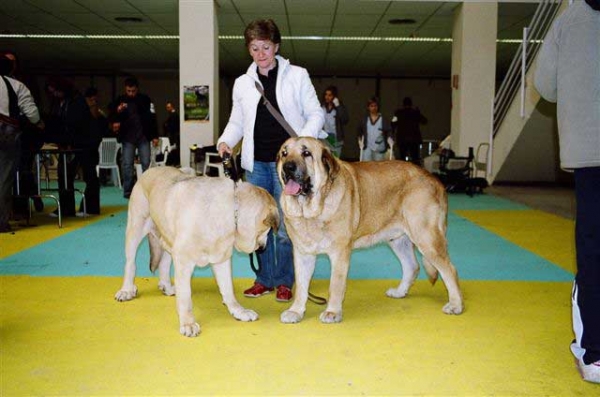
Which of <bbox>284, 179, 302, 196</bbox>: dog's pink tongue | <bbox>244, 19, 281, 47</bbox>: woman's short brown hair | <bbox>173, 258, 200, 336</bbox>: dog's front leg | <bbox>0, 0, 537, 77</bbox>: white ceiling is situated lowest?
<bbox>173, 258, 200, 336</bbox>: dog's front leg

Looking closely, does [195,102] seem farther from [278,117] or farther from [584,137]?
[584,137]

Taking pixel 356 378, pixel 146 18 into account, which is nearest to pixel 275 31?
pixel 356 378

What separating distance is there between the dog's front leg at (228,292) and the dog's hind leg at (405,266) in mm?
1104

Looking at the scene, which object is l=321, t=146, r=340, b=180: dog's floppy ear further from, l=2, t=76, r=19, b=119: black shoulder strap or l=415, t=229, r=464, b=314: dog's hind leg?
l=2, t=76, r=19, b=119: black shoulder strap

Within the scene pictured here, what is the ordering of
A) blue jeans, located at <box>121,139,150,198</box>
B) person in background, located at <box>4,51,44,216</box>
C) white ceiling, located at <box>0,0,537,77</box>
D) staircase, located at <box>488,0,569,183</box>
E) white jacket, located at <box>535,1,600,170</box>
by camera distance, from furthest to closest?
white ceiling, located at <box>0,0,537,77</box> < staircase, located at <box>488,0,569,183</box> < blue jeans, located at <box>121,139,150,198</box> < person in background, located at <box>4,51,44,216</box> < white jacket, located at <box>535,1,600,170</box>

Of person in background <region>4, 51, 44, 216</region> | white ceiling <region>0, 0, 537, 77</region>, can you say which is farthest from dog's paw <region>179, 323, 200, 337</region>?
white ceiling <region>0, 0, 537, 77</region>

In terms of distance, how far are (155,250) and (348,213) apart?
140 cm

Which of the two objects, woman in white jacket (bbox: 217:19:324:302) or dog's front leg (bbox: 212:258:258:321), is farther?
woman in white jacket (bbox: 217:19:324:302)

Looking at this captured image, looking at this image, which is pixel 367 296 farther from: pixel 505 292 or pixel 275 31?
pixel 275 31

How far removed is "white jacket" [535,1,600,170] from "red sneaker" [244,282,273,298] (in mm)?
2219

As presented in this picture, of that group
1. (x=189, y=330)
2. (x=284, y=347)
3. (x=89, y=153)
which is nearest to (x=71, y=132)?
(x=89, y=153)

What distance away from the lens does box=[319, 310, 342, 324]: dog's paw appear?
3.35 meters

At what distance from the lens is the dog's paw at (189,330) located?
10.1 ft

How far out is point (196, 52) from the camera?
11.0 metres
